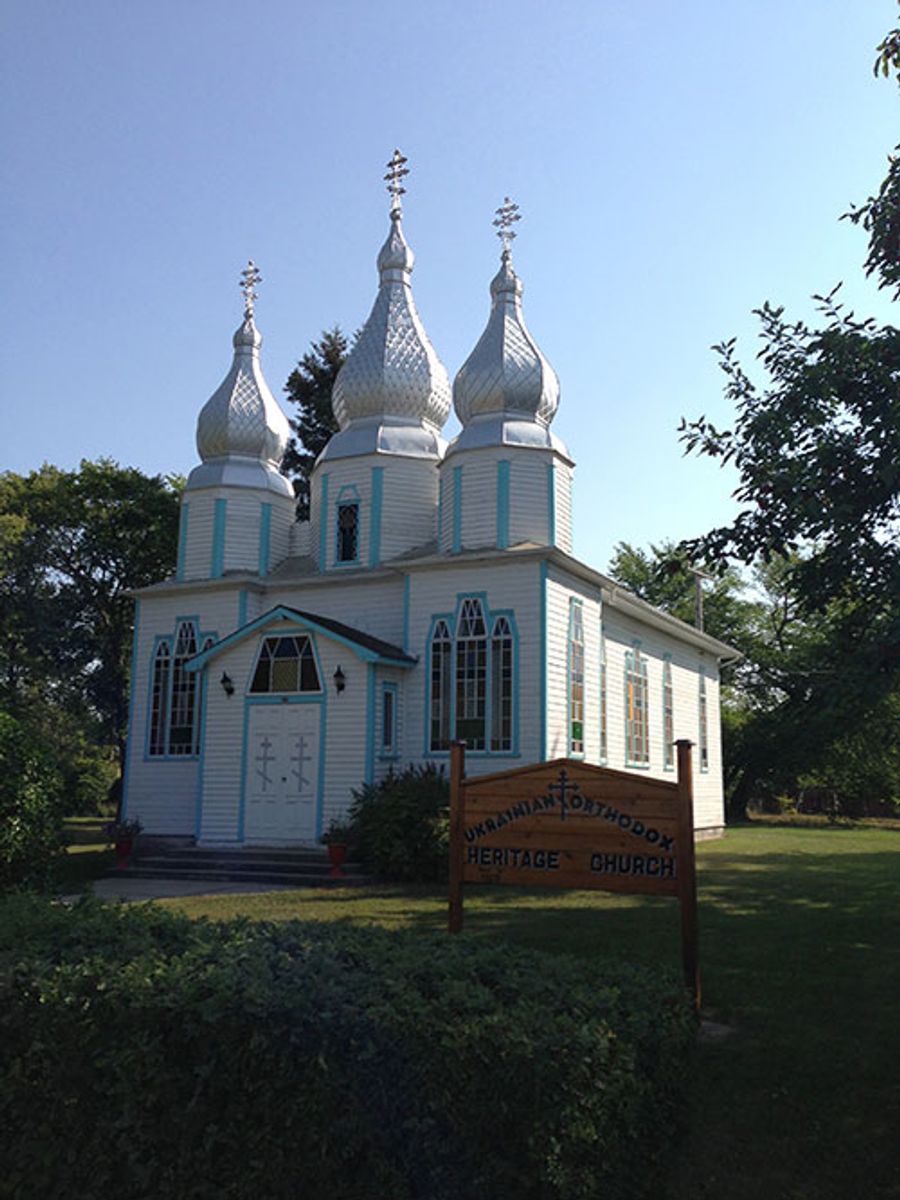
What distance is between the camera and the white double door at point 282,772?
1755cm

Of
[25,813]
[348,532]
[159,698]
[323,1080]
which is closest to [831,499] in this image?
[323,1080]

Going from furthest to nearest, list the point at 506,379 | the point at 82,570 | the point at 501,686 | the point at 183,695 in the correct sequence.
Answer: the point at 82,570, the point at 183,695, the point at 506,379, the point at 501,686

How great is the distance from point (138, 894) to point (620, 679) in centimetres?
1099

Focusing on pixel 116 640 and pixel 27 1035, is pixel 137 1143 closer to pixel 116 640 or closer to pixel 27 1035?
pixel 27 1035

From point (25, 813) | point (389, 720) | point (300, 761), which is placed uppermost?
point (389, 720)

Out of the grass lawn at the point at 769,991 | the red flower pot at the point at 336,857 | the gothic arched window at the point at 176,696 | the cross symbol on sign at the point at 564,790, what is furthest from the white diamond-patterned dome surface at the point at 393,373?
the cross symbol on sign at the point at 564,790

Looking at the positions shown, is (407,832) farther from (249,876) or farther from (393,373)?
(393,373)

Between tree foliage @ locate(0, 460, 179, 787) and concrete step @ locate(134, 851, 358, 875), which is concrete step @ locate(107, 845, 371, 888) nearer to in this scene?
concrete step @ locate(134, 851, 358, 875)

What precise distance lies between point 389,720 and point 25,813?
26.2ft

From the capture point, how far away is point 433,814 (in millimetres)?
15461

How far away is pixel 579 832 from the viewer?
7.11 meters

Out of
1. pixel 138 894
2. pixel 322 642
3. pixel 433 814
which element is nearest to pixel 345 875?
pixel 433 814

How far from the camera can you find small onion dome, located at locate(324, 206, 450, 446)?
21172mm

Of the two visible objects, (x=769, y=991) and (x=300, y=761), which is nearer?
(x=769, y=991)
